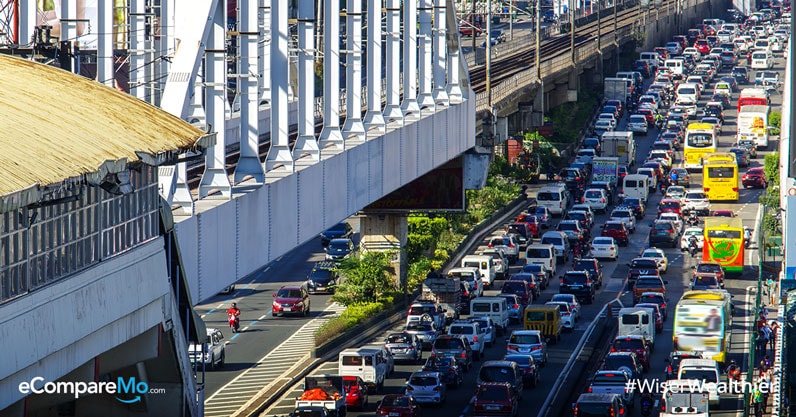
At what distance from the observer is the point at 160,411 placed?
33.2 metres

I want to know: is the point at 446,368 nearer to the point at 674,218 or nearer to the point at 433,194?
the point at 433,194

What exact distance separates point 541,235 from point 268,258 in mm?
47409

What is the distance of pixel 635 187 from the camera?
93000 millimetres

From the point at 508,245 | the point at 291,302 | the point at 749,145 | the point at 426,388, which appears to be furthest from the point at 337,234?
the point at 426,388

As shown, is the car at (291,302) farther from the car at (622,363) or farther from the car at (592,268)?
the car at (622,363)

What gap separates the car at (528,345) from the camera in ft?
189

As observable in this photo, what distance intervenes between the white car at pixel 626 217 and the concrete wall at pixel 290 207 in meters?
26.6

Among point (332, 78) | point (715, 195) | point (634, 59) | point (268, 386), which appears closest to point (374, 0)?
point (332, 78)

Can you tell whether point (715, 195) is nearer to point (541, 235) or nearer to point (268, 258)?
point (541, 235)

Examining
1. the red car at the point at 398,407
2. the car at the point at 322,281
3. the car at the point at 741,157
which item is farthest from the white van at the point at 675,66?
the red car at the point at 398,407

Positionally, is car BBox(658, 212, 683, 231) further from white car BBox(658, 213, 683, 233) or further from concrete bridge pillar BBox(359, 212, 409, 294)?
concrete bridge pillar BBox(359, 212, 409, 294)

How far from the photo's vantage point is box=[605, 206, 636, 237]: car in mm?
85250

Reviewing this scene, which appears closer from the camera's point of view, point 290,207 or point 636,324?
point 290,207

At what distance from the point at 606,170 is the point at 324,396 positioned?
52.2 metres
